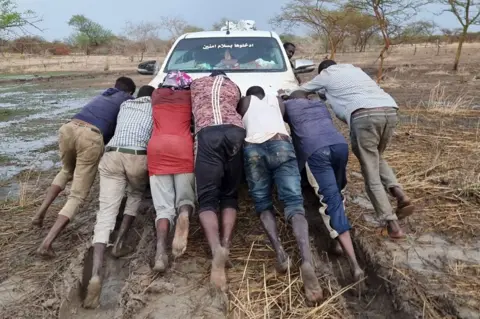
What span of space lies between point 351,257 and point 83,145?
8.48 feet

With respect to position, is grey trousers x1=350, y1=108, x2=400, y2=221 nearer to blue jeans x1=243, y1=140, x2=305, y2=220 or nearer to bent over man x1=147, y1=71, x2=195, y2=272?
blue jeans x1=243, y1=140, x2=305, y2=220

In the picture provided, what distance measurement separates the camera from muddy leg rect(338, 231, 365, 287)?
3.48 m

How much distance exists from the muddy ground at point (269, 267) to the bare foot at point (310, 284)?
8 cm

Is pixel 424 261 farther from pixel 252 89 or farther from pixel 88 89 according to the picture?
pixel 88 89

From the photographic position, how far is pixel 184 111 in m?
4.20

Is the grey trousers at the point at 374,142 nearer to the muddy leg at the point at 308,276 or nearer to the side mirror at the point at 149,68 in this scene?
the muddy leg at the point at 308,276

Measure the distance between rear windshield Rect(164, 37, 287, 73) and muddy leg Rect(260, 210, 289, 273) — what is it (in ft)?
8.40

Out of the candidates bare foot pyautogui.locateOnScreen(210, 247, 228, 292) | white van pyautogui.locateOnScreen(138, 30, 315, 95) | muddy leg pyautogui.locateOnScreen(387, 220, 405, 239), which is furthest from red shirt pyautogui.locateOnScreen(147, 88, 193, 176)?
muddy leg pyautogui.locateOnScreen(387, 220, 405, 239)

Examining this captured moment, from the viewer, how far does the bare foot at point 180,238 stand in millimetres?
3639

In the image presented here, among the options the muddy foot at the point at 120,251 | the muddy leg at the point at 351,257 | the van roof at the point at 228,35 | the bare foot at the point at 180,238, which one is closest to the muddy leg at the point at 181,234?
the bare foot at the point at 180,238

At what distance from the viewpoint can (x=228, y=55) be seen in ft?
20.1

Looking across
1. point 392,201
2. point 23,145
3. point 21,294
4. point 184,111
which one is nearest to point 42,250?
point 21,294

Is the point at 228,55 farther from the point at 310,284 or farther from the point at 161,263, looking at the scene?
the point at 310,284

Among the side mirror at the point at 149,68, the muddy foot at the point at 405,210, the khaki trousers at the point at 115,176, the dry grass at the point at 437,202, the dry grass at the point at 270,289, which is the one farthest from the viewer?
the side mirror at the point at 149,68
